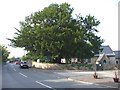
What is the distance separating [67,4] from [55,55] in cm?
1086

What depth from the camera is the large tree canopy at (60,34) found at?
60.1 meters

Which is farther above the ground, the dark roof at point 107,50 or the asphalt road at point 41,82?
the dark roof at point 107,50

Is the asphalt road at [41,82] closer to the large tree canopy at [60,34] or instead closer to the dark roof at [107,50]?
the large tree canopy at [60,34]

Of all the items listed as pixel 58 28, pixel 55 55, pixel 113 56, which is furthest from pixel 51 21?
pixel 113 56

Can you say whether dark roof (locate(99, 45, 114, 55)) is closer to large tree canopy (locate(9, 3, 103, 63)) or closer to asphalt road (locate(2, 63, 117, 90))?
large tree canopy (locate(9, 3, 103, 63))

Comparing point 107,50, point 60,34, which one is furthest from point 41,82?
point 107,50

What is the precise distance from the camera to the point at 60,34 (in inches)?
2323

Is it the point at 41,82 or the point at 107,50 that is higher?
the point at 107,50

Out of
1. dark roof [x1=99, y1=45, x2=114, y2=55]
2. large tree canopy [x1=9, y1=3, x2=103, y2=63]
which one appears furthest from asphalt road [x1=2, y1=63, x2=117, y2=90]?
dark roof [x1=99, y1=45, x2=114, y2=55]

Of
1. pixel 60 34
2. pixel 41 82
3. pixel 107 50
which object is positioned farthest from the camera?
pixel 107 50

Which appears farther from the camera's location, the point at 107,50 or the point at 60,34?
the point at 107,50

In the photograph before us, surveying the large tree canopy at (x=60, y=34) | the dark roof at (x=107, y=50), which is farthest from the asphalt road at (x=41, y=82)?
the dark roof at (x=107, y=50)

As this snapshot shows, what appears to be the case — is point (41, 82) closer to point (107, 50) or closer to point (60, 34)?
point (60, 34)

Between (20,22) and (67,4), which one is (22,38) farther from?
(67,4)
